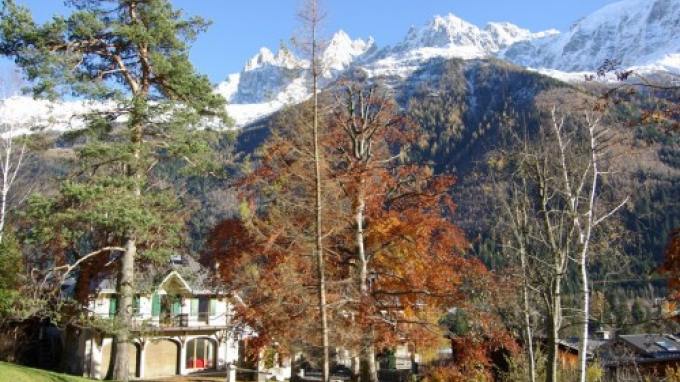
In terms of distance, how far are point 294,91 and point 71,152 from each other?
1297 centimetres

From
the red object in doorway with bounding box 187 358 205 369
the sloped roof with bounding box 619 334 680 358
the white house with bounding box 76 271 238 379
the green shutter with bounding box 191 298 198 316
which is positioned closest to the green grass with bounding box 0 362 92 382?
the white house with bounding box 76 271 238 379

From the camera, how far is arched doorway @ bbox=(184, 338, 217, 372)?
3991cm

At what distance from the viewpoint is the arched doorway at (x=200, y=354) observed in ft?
131

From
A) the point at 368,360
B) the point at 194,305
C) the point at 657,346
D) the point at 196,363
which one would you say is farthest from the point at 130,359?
the point at 657,346

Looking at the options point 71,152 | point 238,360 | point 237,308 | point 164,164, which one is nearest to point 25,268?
point 71,152

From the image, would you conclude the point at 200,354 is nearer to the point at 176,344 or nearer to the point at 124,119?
the point at 176,344

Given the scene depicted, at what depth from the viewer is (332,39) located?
1315 centimetres

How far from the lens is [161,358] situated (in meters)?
38.8

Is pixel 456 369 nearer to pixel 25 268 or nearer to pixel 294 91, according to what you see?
pixel 294 91

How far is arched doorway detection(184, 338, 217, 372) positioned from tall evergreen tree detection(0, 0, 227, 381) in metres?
19.4

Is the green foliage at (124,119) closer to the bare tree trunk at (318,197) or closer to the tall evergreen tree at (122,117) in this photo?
the tall evergreen tree at (122,117)

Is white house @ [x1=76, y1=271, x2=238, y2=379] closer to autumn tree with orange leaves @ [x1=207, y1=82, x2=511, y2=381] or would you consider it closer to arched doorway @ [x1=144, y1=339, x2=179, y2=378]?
arched doorway @ [x1=144, y1=339, x2=179, y2=378]

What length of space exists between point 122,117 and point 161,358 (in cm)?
2266

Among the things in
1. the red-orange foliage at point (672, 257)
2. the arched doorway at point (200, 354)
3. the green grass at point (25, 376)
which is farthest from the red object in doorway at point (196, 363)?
the red-orange foliage at point (672, 257)
